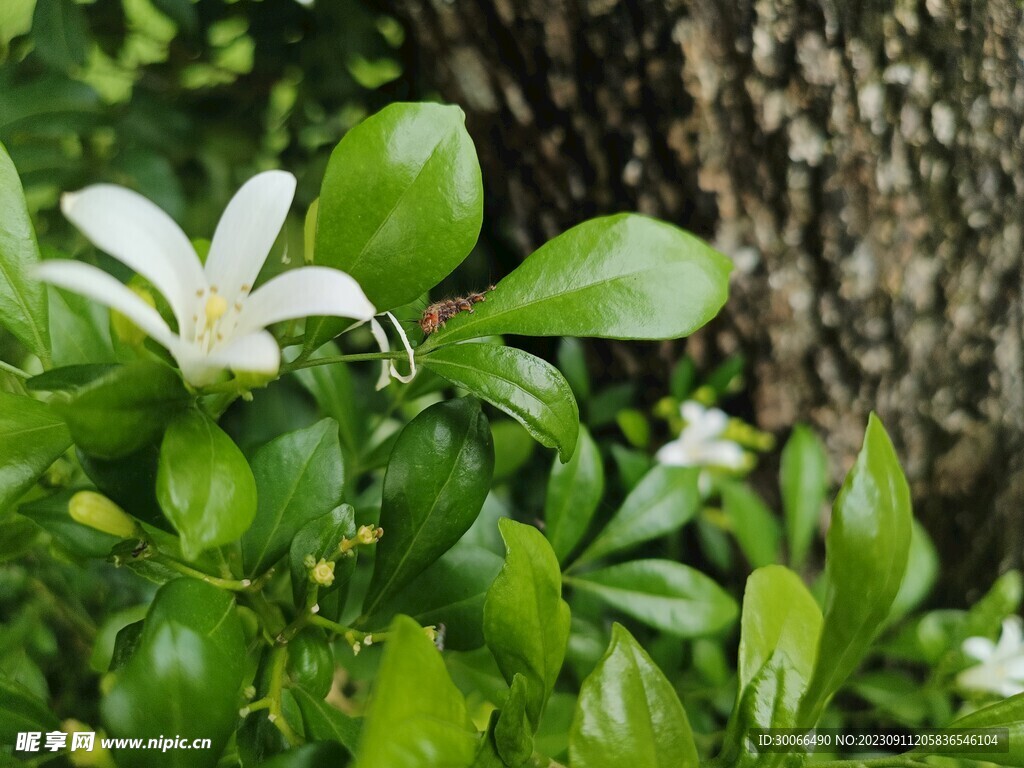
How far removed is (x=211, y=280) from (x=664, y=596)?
0.42m

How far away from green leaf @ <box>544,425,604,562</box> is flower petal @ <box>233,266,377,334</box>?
310mm

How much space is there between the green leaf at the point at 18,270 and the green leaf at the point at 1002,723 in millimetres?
502

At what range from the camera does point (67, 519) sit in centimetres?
37

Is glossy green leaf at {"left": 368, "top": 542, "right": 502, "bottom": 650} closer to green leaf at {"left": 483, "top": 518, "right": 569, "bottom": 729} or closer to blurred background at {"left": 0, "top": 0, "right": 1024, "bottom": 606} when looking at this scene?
green leaf at {"left": 483, "top": 518, "right": 569, "bottom": 729}

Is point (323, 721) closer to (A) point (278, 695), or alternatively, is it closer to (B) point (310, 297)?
(A) point (278, 695)

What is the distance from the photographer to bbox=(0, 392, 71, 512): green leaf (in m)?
0.30

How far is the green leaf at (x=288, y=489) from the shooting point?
0.37 meters

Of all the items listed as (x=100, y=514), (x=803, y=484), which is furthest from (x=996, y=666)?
(x=100, y=514)

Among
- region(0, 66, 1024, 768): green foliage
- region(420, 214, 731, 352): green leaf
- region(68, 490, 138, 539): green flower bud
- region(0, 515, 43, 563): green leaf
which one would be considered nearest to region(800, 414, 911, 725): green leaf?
region(0, 66, 1024, 768): green foliage

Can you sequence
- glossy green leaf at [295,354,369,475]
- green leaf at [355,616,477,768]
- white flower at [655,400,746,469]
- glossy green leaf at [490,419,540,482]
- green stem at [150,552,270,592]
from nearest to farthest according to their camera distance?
green leaf at [355,616,477,768], green stem at [150,552,270,592], glossy green leaf at [295,354,369,475], glossy green leaf at [490,419,540,482], white flower at [655,400,746,469]

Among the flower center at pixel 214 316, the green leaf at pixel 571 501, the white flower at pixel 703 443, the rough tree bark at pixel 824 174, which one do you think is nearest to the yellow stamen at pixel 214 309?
the flower center at pixel 214 316

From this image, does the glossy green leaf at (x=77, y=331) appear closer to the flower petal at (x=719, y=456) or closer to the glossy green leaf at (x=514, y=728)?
the glossy green leaf at (x=514, y=728)

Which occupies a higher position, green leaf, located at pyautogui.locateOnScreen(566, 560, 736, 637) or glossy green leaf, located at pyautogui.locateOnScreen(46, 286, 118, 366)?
glossy green leaf, located at pyautogui.locateOnScreen(46, 286, 118, 366)

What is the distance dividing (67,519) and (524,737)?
0.86 feet
